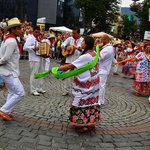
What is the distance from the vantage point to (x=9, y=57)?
509 cm

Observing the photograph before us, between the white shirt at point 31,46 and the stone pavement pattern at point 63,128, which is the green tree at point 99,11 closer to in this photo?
the white shirt at point 31,46

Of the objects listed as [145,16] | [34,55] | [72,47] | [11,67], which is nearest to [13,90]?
[11,67]

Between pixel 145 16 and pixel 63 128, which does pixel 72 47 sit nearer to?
pixel 63 128

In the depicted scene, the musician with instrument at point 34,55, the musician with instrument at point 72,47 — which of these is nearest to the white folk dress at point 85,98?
the musician with instrument at point 72,47

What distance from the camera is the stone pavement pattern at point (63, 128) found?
4.52m

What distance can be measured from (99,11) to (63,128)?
136 ft

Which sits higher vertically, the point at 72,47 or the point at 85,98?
the point at 72,47

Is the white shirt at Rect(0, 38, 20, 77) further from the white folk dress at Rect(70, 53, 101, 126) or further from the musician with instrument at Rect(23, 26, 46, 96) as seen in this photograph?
the musician with instrument at Rect(23, 26, 46, 96)

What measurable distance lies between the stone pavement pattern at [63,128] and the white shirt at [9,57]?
0.99m

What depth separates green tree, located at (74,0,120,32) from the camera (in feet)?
144

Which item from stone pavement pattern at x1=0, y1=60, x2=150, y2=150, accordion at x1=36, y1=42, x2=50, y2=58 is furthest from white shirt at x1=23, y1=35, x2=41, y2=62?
stone pavement pattern at x1=0, y1=60, x2=150, y2=150

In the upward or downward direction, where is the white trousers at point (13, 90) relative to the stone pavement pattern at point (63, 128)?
upward

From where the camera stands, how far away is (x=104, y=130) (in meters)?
5.40

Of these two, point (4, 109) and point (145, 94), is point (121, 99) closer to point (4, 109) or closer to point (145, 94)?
point (145, 94)
